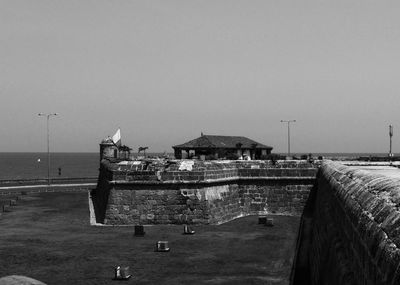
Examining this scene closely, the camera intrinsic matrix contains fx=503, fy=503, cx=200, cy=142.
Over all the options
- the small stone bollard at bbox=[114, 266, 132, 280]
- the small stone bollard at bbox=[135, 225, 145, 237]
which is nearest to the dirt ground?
the small stone bollard at bbox=[114, 266, 132, 280]

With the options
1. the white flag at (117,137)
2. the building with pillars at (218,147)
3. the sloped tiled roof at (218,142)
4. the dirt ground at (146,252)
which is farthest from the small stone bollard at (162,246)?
the white flag at (117,137)

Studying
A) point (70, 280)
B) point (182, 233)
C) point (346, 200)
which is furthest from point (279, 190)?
point (346, 200)

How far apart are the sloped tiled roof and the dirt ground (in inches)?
935

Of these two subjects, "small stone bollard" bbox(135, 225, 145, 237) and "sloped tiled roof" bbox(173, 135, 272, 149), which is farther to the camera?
"sloped tiled roof" bbox(173, 135, 272, 149)

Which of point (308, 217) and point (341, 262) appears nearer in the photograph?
point (341, 262)

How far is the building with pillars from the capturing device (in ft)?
165

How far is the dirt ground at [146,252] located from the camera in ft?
47.8

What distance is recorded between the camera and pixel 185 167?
25.9 m

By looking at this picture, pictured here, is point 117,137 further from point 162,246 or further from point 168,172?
point 162,246

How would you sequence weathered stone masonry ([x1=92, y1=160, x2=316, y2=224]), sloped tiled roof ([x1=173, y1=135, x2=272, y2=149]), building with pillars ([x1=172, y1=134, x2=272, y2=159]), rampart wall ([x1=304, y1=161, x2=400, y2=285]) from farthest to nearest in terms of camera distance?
sloped tiled roof ([x1=173, y1=135, x2=272, y2=149]) → building with pillars ([x1=172, y1=134, x2=272, y2=159]) → weathered stone masonry ([x1=92, y1=160, x2=316, y2=224]) → rampart wall ([x1=304, y1=161, x2=400, y2=285])

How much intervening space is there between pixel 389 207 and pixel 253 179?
2566 centimetres

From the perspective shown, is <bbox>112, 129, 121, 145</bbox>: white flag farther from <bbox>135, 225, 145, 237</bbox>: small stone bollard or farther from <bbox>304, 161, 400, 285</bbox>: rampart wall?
<bbox>304, 161, 400, 285</bbox>: rampart wall

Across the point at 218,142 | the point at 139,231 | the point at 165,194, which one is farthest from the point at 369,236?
the point at 218,142

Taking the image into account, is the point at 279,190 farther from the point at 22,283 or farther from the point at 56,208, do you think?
the point at 22,283
